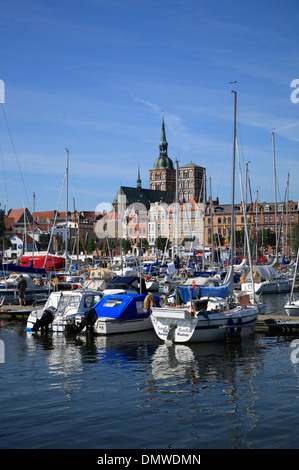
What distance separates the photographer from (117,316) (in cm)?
2886

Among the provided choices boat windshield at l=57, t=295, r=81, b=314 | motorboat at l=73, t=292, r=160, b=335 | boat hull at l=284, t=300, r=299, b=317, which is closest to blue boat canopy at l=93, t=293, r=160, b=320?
motorboat at l=73, t=292, r=160, b=335

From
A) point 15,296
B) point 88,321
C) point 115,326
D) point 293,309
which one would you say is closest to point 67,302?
point 88,321

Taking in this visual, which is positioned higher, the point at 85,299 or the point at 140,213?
the point at 140,213

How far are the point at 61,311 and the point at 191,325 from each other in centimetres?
835

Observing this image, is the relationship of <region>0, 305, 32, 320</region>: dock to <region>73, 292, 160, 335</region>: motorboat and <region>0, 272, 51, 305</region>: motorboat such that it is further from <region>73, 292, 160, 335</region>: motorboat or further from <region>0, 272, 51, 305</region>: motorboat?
<region>73, 292, 160, 335</region>: motorboat

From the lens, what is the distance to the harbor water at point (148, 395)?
44.7 feet

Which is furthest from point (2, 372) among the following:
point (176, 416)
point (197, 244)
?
point (197, 244)

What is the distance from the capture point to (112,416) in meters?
15.4

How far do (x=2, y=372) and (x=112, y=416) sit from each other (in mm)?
6947

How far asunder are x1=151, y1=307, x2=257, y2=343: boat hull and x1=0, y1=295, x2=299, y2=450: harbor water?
53 centimetres
